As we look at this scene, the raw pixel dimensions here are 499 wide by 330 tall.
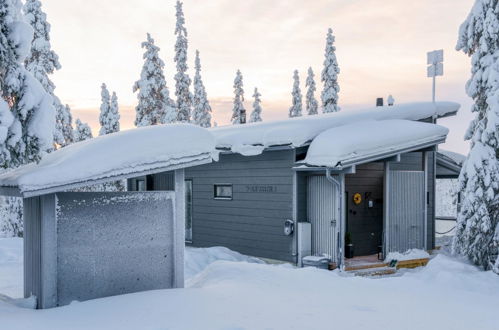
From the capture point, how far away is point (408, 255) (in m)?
13.4

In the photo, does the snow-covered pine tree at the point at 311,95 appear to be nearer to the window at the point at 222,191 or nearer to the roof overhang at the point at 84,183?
the window at the point at 222,191

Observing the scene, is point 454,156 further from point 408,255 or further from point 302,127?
point 302,127

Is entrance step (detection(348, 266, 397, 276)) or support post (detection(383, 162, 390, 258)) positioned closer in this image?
entrance step (detection(348, 266, 397, 276))

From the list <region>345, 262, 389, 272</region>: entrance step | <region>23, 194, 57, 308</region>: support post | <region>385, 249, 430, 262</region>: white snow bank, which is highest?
<region>23, 194, 57, 308</region>: support post

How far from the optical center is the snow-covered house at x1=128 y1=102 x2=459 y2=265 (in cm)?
1241

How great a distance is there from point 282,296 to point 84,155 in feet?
13.3

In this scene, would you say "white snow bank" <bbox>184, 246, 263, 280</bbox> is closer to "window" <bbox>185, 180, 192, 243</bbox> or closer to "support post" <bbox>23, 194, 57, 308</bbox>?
"window" <bbox>185, 180, 192, 243</bbox>

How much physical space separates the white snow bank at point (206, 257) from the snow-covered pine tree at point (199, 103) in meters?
43.9

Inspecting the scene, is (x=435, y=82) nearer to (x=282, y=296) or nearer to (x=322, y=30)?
(x=282, y=296)

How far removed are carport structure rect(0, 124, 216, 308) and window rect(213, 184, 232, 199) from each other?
6.41m

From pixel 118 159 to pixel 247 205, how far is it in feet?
23.6

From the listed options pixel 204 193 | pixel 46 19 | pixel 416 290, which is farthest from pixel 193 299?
pixel 46 19

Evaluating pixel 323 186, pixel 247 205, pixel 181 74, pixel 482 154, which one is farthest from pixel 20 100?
pixel 181 74

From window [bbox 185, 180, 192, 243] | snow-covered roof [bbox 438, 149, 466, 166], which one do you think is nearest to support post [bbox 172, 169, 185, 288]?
window [bbox 185, 180, 192, 243]
